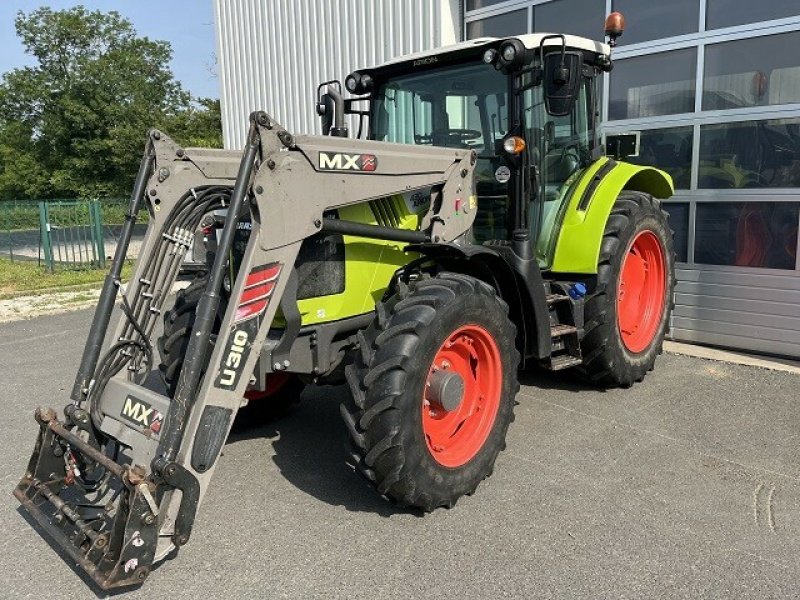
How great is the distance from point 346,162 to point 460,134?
52.8 inches

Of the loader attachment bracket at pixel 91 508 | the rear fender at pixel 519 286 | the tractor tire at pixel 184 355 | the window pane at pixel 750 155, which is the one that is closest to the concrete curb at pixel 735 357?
the window pane at pixel 750 155

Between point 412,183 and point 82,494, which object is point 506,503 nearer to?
point 412,183

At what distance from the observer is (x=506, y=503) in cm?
335

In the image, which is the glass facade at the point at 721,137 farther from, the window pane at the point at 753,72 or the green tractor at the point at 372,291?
the green tractor at the point at 372,291

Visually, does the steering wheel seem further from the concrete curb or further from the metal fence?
the metal fence

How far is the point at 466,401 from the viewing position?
3590mm

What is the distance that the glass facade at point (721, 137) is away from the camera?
5.67 metres

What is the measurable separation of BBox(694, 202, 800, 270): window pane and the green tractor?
5.14 ft

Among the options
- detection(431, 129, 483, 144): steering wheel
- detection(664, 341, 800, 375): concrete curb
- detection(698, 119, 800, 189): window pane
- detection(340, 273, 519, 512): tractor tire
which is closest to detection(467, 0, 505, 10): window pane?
detection(698, 119, 800, 189): window pane

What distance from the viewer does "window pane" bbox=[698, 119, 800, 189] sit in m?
5.62

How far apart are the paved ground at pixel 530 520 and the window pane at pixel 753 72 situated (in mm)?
2684

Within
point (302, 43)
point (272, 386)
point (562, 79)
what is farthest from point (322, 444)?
point (302, 43)

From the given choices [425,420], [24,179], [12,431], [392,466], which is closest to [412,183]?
[425,420]

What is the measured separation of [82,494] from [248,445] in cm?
114
